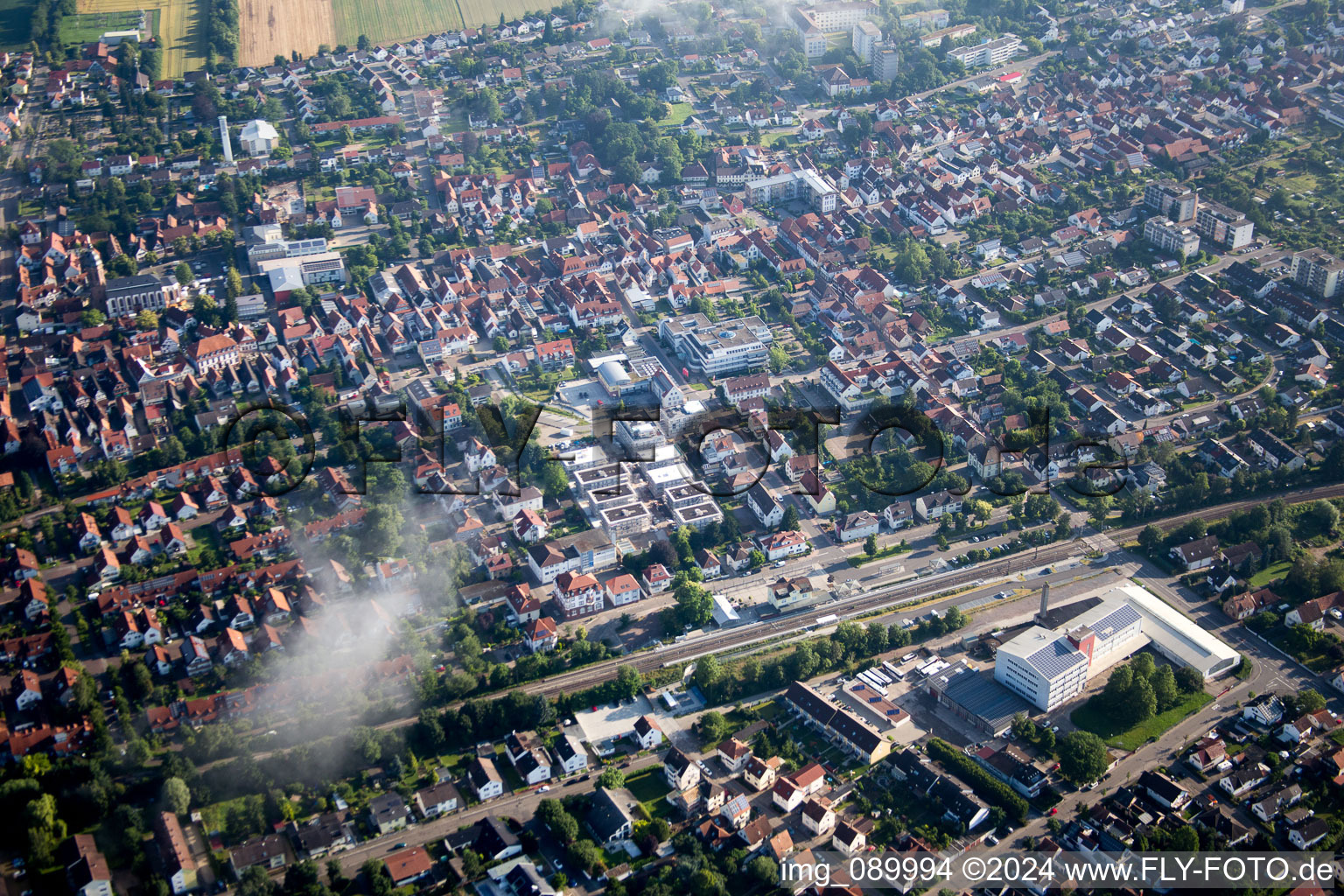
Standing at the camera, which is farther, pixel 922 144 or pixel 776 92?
pixel 776 92

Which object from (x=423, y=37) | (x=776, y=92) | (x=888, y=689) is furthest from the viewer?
(x=423, y=37)

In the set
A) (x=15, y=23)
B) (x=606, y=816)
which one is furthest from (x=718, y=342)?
(x=15, y=23)

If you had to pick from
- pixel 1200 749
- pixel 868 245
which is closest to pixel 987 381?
pixel 868 245

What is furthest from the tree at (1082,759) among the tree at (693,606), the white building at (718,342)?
the white building at (718,342)

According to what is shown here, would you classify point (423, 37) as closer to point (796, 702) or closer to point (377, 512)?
point (377, 512)

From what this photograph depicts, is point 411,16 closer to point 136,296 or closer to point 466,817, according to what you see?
point 136,296

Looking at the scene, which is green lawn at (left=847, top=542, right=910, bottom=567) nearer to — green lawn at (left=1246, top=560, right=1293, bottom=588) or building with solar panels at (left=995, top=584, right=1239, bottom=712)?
building with solar panels at (left=995, top=584, right=1239, bottom=712)

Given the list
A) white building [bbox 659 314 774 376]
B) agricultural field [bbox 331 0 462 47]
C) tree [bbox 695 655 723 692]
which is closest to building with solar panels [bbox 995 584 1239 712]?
tree [bbox 695 655 723 692]
